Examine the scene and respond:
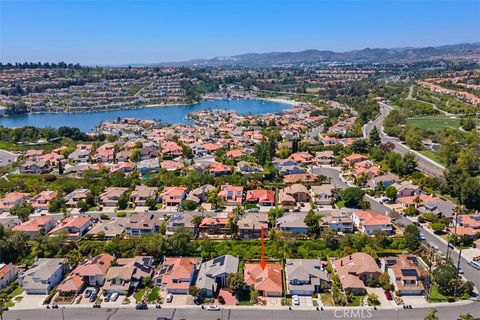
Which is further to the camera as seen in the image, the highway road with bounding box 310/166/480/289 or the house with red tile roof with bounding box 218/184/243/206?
the house with red tile roof with bounding box 218/184/243/206

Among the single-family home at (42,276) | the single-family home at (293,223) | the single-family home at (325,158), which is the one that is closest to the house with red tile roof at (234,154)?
the single-family home at (325,158)

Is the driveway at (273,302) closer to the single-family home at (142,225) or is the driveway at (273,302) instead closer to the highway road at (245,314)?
the highway road at (245,314)

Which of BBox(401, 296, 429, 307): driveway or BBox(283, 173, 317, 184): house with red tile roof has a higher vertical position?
BBox(283, 173, 317, 184): house with red tile roof

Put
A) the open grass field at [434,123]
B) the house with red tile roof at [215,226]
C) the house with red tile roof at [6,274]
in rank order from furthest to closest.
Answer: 1. the open grass field at [434,123]
2. the house with red tile roof at [215,226]
3. the house with red tile roof at [6,274]

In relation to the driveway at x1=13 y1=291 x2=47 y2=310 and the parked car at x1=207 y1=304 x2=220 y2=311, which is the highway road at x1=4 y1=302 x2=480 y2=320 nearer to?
the parked car at x1=207 y1=304 x2=220 y2=311

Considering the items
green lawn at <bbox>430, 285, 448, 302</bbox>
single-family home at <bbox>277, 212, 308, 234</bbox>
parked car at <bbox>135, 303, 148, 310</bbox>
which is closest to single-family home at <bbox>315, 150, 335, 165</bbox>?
single-family home at <bbox>277, 212, 308, 234</bbox>

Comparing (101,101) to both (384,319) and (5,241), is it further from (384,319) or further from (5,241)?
(384,319)

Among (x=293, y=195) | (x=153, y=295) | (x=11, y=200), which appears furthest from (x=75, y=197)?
(x=293, y=195)
